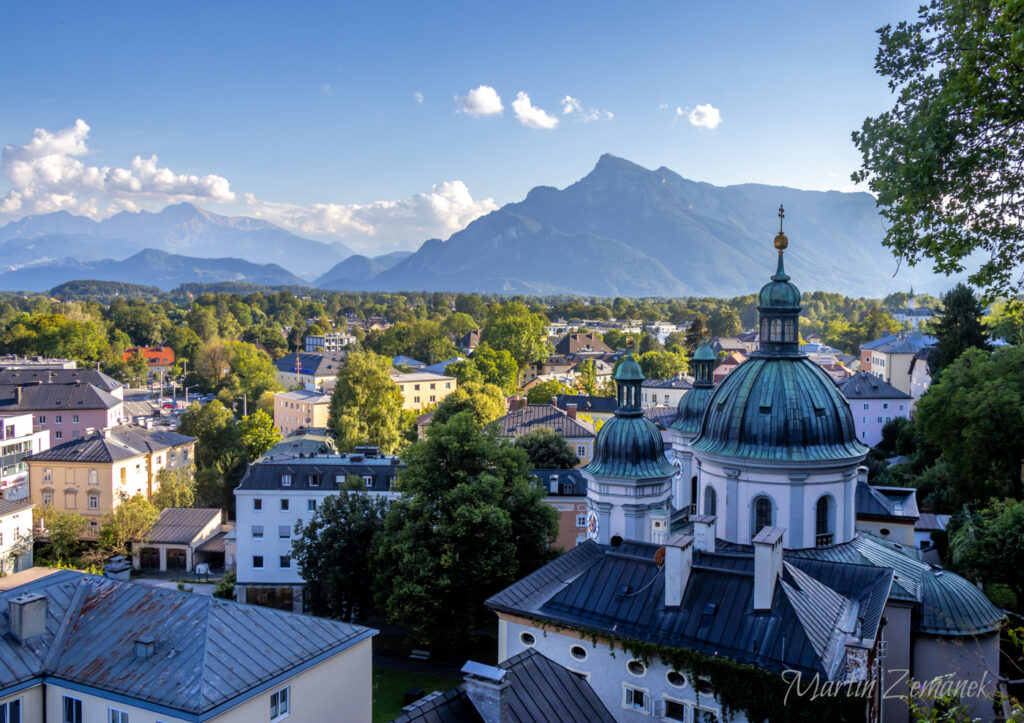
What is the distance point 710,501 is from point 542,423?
39459 millimetres

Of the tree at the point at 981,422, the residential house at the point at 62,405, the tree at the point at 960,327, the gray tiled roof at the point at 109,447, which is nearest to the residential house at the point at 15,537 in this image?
the gray tiled roof at the point at 109,447

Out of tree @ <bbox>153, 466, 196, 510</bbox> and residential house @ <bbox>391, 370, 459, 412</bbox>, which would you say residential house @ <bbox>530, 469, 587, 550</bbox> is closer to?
tree @ <bbox>153, 466, 196, 510</bbox>

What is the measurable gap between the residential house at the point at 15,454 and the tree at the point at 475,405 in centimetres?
3239

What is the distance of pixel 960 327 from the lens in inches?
2530

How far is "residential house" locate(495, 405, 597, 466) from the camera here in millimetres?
64812

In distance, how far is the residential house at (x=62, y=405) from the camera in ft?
252

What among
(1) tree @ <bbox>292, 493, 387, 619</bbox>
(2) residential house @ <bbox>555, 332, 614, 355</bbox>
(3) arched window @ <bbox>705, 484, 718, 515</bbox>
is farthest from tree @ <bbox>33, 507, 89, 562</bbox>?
(2) residential house @ <bbox>555, 332, 614, 355</bbox>

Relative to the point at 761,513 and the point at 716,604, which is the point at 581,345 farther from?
the point at 716,604

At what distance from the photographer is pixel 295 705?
800 inches

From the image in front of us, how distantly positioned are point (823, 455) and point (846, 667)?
25.9 ft

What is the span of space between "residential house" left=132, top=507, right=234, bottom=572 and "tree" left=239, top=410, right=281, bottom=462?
48.9 ft

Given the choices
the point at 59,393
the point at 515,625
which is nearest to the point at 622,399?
the point at 515,625

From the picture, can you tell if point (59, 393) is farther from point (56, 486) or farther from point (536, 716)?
point (536, 716)

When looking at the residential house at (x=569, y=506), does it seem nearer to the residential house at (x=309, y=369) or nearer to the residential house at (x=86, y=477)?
the residential house at (x=86, y=477)
